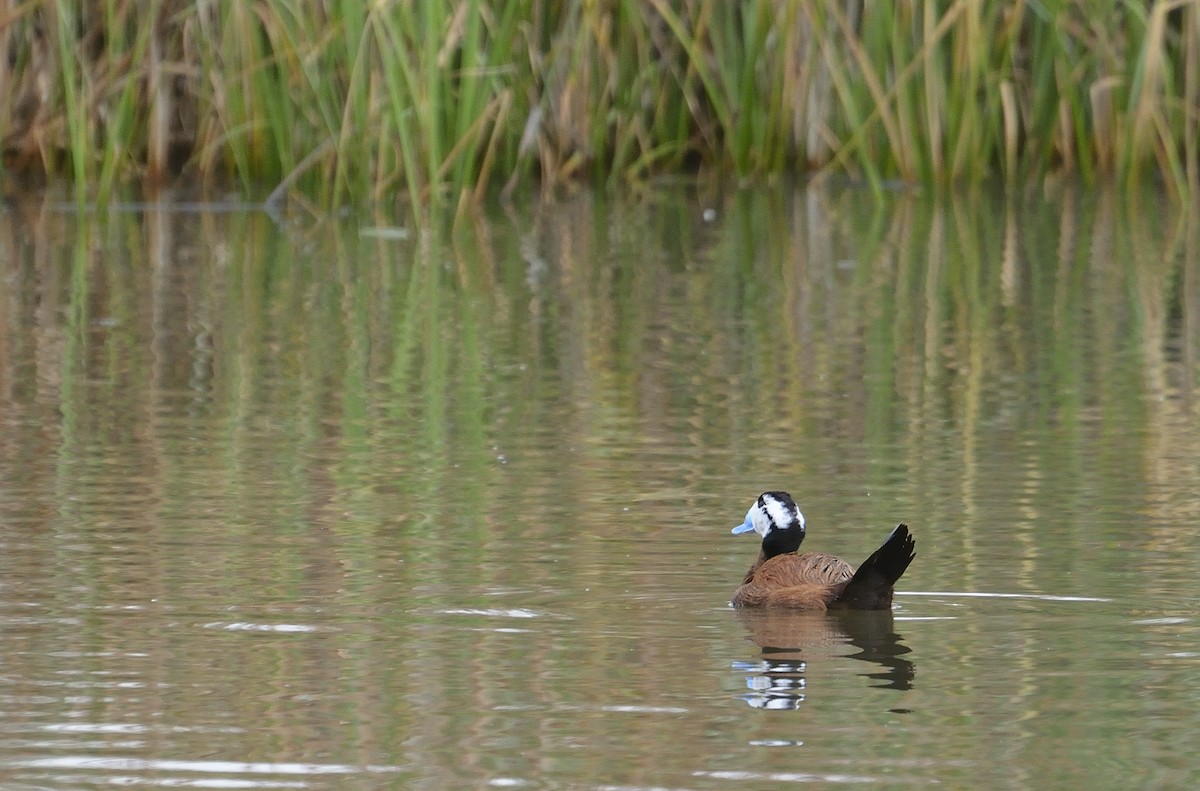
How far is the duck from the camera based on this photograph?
433cm

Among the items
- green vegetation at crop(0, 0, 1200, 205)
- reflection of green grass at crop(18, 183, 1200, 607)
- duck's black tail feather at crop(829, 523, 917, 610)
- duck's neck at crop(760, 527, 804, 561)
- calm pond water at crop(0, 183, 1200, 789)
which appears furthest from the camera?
green vegetation at crop(0, 0, 1200, 205)

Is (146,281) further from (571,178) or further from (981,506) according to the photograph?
(981,506)

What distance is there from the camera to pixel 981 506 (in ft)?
17.8

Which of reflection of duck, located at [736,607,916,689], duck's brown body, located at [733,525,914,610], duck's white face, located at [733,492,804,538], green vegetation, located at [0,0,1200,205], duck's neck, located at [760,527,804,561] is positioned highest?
green vegetation, located at [0,0,1200,205]

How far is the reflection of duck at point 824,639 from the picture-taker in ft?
13.3

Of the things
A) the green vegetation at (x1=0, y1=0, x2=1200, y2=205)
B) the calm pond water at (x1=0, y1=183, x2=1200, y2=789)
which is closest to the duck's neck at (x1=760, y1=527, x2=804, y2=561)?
the calm pond water at (x1=0, y1=183, x2=1200, y2=789)

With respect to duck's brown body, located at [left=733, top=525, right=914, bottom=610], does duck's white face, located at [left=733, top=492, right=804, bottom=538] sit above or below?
above

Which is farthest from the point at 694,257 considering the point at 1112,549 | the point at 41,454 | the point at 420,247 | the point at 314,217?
the point at 1112,549

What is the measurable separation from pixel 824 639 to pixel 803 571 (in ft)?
0.76

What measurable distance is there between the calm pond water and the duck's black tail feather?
1.9 inches

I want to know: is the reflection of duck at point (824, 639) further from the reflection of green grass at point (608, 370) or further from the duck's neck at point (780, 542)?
the reflection of green grass at point (608, 370)

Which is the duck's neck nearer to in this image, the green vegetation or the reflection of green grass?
the reflection of green grass

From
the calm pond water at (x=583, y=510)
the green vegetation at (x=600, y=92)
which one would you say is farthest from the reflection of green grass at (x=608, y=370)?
the green vegetation at (x=600, y=92)

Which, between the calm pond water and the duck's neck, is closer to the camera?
the calm pond water
